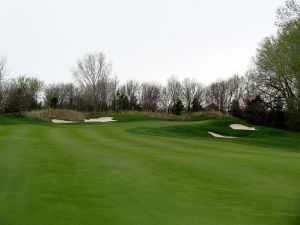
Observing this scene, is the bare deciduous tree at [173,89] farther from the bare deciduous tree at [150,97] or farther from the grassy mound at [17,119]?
the grassy mound at [17,119]

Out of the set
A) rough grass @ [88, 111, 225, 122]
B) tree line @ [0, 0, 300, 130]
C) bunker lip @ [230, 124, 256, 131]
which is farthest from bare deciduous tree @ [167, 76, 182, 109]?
bunker lip @ [230, 124, 256, 131]

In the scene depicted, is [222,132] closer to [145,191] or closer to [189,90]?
[145,191]

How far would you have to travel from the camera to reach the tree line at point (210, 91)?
4073 centimetres

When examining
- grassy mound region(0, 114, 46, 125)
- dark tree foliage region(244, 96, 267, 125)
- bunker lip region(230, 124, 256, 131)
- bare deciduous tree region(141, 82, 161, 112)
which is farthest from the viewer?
bare deciduous tree region(141, 82, 161, 112)

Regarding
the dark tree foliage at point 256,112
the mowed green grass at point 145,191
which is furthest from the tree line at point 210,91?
the mowed green grass at point 145,191

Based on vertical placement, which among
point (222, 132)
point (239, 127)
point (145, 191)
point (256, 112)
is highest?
point (256, 112)

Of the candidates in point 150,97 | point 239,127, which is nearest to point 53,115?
point 239,127

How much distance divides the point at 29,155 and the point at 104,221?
7.69 metres

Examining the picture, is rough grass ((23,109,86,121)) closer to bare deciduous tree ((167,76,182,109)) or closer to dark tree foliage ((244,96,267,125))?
dark tree foliage ((244,96,267,125))

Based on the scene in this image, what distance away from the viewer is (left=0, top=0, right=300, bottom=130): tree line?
40725 millimetres

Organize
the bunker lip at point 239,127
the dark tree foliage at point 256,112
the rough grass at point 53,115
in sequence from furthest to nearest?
the rough grass at point 53,115 → the dark tree foliage at point 256,112 → the bunker lip at point 239,127

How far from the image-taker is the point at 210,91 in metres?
90.1

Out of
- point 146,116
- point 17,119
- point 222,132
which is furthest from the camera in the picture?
point 146,116

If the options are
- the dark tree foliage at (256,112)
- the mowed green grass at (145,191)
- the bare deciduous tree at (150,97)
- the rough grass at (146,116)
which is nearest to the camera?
the mowed green grass at (145,191)
